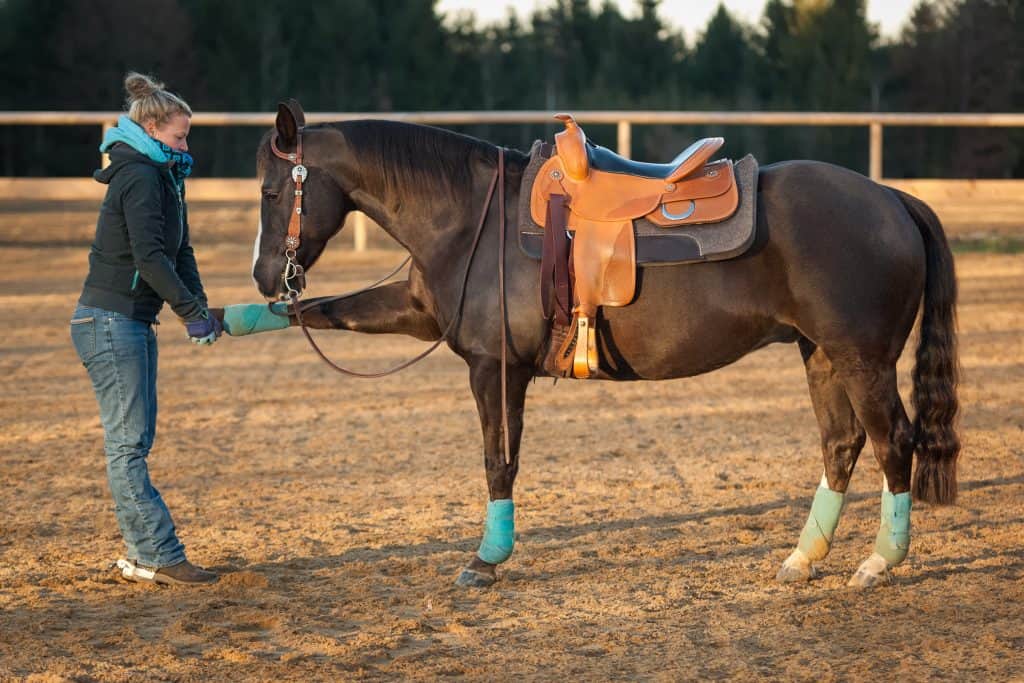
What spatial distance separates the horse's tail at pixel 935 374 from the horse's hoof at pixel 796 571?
502 mm

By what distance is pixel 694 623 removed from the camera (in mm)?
3988

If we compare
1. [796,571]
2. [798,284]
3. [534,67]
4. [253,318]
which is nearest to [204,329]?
[253,318]

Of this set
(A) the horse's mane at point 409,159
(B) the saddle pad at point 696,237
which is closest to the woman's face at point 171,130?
(A) the horse's mane at point 409,159

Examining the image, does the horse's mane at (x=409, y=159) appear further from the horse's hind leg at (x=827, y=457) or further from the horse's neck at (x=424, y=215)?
the horse's hind leg at (x=827, y=457)

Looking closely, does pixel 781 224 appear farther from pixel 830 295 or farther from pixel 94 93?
pixel 94 93

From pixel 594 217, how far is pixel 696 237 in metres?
0.36

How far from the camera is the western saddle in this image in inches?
164

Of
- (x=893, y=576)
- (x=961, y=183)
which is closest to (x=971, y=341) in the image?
(x=961, y=183)

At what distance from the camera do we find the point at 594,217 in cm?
423

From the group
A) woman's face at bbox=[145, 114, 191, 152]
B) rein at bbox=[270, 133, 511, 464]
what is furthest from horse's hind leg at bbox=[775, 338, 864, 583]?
woman's face at bbox=[145, 114, 191, 152]

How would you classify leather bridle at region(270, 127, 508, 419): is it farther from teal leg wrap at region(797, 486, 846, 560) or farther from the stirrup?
teal leg wrap at region(797, 486, 846, 560)

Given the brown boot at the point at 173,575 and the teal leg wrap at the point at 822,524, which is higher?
the teal leg wrap at the point at 822,524

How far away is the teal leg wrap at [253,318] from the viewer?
4.46 meters

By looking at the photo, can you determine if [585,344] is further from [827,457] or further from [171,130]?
[171,130]
